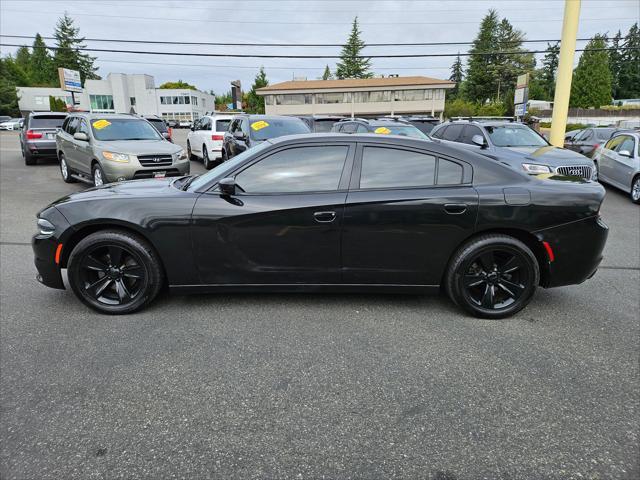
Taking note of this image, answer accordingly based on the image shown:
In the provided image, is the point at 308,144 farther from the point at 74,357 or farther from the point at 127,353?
the point at 74,357

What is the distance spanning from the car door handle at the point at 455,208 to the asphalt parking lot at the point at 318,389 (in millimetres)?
947

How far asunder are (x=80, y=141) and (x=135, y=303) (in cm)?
799

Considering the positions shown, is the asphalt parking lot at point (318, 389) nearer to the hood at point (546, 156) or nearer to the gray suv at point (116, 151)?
the gray suv at point (116, 151)

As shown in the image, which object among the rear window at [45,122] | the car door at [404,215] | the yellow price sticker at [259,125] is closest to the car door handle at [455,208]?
the car door at [404,215]

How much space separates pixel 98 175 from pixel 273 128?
4512 mm

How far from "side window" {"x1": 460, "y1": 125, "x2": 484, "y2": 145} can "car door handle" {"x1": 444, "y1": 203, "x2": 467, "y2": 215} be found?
8072 millimetres

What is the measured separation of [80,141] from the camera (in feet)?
34.2

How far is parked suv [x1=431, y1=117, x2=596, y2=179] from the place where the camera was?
9312mm

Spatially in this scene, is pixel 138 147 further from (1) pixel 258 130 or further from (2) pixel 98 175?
(1) pixel 258 130

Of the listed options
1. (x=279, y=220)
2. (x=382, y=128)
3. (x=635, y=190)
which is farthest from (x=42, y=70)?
(x=279, y=220)

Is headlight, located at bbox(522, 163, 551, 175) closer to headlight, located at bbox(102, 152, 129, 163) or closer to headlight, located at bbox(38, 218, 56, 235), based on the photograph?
headlight, located at bbox(102, 152, 129, 163)

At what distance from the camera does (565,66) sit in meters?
15.4

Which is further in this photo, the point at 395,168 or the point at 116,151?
the point at 116,151

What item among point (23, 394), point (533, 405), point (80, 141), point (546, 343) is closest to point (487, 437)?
point (533, 405)
